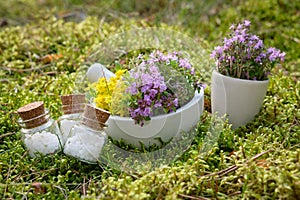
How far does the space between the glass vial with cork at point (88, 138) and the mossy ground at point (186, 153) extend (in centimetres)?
5

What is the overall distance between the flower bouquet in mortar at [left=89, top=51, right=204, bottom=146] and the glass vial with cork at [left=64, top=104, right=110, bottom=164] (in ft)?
0.22

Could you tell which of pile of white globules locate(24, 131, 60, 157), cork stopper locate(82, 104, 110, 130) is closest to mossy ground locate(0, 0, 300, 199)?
pile of white globules locate(24, 131, 60, 157)

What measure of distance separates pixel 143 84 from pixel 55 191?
Result: 48cm

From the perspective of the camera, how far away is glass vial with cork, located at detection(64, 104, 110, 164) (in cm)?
175

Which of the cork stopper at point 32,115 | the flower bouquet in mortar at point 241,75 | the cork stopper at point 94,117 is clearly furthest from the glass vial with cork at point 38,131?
the flower bouquet in mortar at point 241,75

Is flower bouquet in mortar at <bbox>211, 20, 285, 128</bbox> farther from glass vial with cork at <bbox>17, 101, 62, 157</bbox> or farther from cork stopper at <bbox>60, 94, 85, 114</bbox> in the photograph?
glass vial with cork at <bbox>17, 101, 62, 157</bbox>

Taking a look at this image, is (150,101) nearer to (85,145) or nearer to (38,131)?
(85,145)

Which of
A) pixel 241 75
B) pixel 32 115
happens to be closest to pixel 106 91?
pixel 32 115

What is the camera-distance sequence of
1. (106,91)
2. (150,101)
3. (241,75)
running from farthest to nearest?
(241,75) → (106,91) → (150,101)

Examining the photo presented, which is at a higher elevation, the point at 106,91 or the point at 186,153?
the point at 106,91

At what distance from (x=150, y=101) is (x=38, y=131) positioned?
0.44 meters

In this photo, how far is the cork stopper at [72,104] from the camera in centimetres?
190

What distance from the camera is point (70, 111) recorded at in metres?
1.90

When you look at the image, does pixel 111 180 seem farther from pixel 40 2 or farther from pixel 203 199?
pixel 40 2
